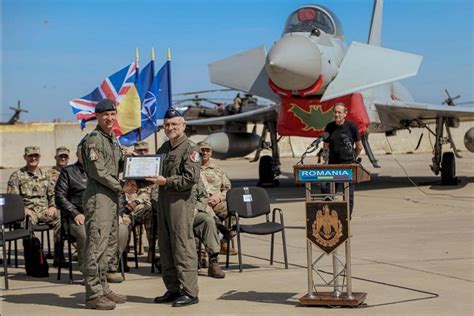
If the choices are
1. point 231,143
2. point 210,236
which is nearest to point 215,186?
point 210,236

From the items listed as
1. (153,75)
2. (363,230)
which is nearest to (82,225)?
(363,230)

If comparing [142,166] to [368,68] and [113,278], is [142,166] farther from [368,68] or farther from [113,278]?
[368,68]

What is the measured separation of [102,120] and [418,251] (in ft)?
15.5

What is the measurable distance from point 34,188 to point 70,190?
172cm

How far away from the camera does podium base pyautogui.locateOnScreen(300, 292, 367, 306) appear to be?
6.72m

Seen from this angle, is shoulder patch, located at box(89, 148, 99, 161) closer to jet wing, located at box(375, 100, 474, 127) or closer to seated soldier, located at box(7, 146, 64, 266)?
seated soldier, located at box(7, 146, 64, 266)

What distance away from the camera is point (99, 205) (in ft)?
23.1

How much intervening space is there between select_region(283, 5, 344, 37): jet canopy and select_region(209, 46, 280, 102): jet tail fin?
2.98 ft

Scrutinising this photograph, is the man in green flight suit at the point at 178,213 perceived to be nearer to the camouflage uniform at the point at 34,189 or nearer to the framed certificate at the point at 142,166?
the framed certificate at the point at 142,166

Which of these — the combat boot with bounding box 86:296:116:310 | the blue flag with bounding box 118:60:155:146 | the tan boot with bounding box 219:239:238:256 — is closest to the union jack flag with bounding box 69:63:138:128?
the blue flag with bounding box 118:60:155:146

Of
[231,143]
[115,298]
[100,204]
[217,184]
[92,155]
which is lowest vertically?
[115,298]

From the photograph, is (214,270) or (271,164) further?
(271,164)

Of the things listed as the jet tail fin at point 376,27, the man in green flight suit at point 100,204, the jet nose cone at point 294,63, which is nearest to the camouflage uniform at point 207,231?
the man in green flight suit at point 100,204

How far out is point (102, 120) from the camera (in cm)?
717
